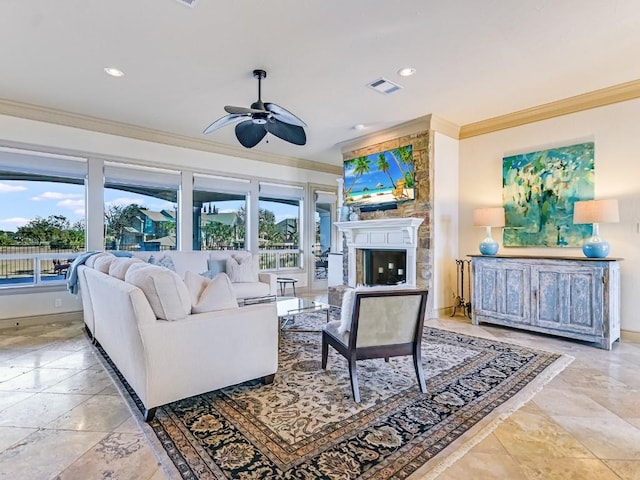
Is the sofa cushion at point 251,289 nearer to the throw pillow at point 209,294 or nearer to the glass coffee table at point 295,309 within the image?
the glass coffee table at point 295,309

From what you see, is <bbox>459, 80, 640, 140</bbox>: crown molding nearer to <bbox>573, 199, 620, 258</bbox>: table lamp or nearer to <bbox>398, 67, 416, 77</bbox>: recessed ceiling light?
<bbox>573, 199, 620, 258</bbox>: table lamp

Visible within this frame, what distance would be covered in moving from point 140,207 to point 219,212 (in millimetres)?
1328

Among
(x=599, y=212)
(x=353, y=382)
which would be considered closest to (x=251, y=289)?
(x=353, y=382)

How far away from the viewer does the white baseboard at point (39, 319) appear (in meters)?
4.42

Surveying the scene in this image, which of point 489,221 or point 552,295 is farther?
point 489,221

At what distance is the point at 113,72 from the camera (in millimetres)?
3574

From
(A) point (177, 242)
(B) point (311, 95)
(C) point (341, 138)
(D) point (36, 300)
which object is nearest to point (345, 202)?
(C) point (341, 138)

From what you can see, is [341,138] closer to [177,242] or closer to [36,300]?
[177,242]

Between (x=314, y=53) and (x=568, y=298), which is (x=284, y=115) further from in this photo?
(x=568, y=298)

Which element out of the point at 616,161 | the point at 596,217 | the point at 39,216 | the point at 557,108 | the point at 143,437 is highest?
the point at 557,108

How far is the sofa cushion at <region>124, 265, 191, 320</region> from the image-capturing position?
218 cm

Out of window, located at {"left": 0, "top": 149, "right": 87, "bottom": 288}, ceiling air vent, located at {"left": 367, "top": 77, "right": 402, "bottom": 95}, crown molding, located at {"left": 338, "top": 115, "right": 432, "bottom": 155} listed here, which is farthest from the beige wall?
window, located at {"left": 0, "top": 149, "right": 87, "bottom": 288}

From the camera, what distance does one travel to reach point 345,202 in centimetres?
620

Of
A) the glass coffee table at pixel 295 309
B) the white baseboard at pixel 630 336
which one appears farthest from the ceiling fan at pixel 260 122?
the white baseboard at pixel 630 336
